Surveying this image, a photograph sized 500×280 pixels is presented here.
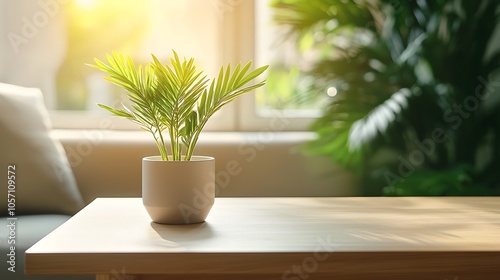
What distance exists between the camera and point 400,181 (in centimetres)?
210

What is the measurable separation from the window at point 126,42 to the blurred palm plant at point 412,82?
462 millimetres

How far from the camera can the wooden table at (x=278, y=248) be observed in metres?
1.00

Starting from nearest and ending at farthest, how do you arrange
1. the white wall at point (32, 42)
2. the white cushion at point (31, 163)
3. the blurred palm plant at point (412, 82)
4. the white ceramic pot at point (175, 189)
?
1. the white ceramic pot at point (175, 189)
2. the white cushion at point (31, 163)
3. the blurred palm plant at point (412, 82)
4. the white wall at point (32, 42)

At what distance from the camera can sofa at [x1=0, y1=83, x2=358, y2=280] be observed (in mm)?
2041

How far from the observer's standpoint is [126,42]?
8.94 ft

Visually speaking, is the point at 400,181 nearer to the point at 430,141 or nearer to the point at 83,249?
the point at 430,141

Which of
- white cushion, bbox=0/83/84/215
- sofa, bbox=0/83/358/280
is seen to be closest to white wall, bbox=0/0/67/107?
sofa, bbox=0/83/358/280

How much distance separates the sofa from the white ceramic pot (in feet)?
2.75

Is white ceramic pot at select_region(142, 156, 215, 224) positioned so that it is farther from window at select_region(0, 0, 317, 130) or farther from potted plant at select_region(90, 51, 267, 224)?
window at select_region(0, 0, 317, 130)

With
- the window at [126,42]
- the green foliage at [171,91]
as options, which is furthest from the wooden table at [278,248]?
the window at [126,42]

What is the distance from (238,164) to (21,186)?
76 centimetres

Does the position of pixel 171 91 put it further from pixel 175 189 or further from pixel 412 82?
pixel 412 82

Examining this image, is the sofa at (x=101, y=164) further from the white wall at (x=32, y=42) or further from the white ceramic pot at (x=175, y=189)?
the white ceramic pot at (x=175, y=189)

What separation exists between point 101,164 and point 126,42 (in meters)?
0.66
